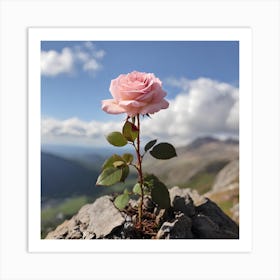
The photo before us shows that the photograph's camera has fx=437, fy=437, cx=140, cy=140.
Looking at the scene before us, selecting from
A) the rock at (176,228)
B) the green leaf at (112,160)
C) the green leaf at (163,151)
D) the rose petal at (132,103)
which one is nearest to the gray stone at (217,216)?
the rock at (176,228)

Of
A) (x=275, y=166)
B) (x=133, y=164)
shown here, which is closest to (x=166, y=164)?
(x=133, y=164)

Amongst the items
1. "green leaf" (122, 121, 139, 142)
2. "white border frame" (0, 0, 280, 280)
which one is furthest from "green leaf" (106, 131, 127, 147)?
"white border frame" (0, 0, 280, 280)

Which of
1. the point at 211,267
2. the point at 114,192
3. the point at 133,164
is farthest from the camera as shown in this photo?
the point at 114,192

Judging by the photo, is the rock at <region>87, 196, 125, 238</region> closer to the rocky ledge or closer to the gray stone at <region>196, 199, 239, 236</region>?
the rocky ledge

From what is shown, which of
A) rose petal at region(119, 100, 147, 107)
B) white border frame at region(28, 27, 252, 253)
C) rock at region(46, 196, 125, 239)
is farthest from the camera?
white border frame at region(28, 27, 252, 253)

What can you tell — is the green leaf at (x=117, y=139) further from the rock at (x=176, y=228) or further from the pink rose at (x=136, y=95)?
the rock at (x=176, y=228)
